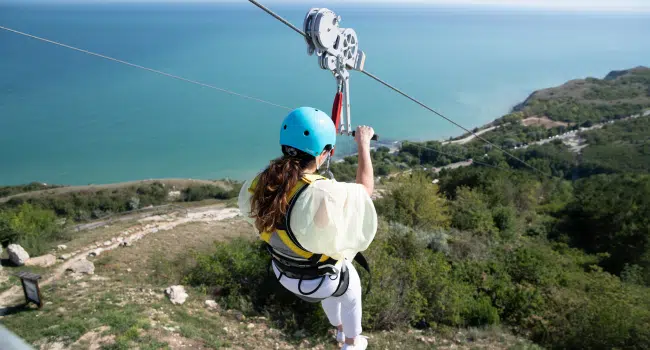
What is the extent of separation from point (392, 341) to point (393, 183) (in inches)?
421

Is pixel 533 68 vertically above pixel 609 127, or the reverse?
pixel 533 68

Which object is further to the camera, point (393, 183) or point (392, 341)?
point (393, 183)

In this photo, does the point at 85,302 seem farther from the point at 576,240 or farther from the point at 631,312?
the point at 576,240

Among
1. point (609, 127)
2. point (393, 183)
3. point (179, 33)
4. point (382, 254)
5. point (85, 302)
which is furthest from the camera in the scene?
point (179, 33)

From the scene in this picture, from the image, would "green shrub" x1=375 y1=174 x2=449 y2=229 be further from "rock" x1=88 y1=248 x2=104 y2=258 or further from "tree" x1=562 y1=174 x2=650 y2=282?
"rock" x1=88 y1=248 x2=104 y2=258

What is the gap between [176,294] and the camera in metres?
6.95

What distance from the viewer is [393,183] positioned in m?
16.2

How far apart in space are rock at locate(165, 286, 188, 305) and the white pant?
4.36m

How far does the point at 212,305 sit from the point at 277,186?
5.14 m

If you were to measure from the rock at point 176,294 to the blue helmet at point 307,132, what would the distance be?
5247 mm

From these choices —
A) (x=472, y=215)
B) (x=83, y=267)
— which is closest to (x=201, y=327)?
(x=83, y=267)

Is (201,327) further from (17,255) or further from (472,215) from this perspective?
(472,215)

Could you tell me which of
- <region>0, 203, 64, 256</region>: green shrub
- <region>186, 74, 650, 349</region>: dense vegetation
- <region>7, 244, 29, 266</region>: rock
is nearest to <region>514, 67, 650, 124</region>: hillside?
<region>186, 74, 650, 349</region>: dense vegetation

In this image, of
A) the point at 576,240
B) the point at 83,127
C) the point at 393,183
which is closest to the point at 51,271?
the point at 393,183
